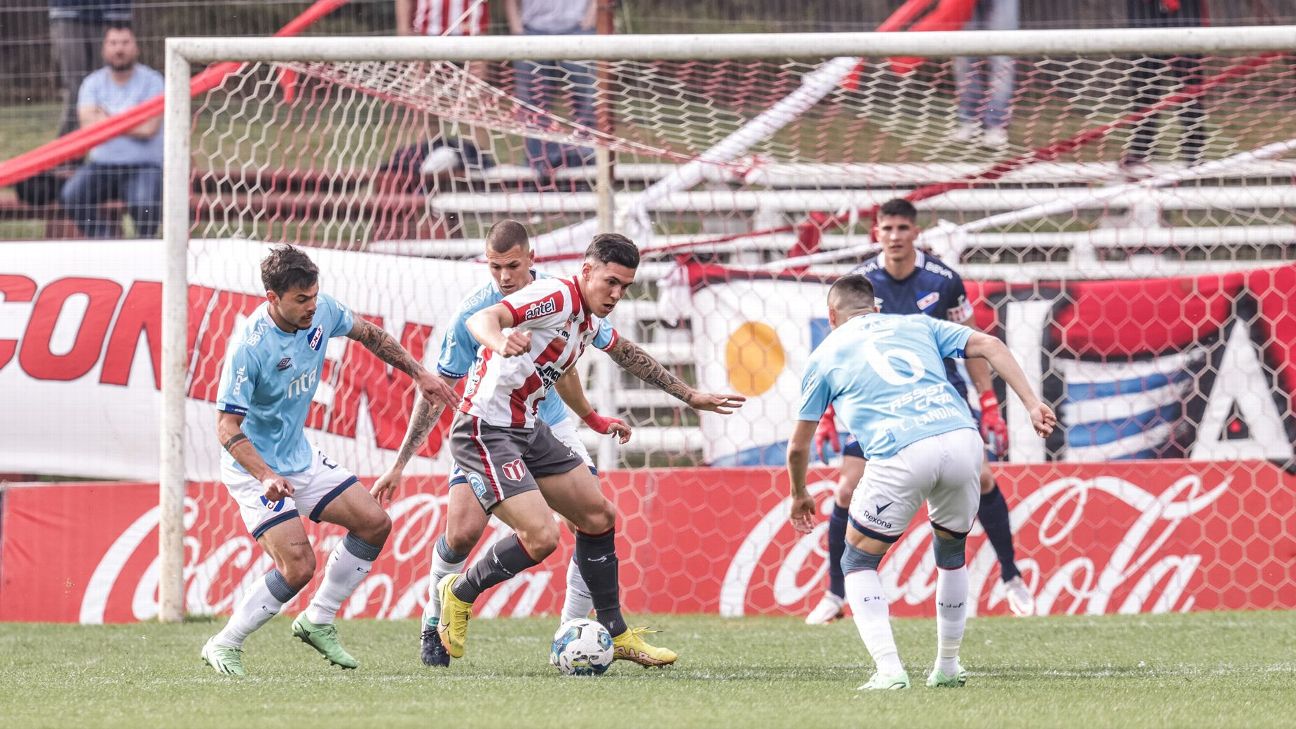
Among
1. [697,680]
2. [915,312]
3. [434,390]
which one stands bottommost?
[697,680]

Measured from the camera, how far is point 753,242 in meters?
11.1

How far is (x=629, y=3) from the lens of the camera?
15047mm

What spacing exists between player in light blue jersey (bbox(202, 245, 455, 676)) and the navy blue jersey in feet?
8.84

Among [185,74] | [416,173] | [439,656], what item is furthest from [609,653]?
[416,173]

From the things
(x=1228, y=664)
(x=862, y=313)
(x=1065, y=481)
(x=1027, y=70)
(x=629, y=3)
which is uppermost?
(x=629, y=3)

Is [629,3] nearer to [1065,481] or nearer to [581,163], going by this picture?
[581,163]

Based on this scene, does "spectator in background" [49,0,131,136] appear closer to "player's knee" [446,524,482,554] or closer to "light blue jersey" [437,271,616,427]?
"light blue jersey" [437,271,616,427]

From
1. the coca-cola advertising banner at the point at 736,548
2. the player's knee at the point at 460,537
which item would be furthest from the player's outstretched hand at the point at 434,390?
the coca-cola advertising banner at the point at 736,548

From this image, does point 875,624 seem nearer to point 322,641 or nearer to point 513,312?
point 513,312

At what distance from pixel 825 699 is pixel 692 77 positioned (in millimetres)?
6835

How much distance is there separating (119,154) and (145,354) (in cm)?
257

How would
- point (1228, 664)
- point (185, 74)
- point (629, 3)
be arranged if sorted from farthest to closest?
point (629, 3) → point (185, 74) → point (1228, 664)

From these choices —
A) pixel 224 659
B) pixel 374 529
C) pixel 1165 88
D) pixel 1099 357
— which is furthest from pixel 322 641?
pixel 1165 88

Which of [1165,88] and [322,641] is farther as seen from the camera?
[1165,88]
